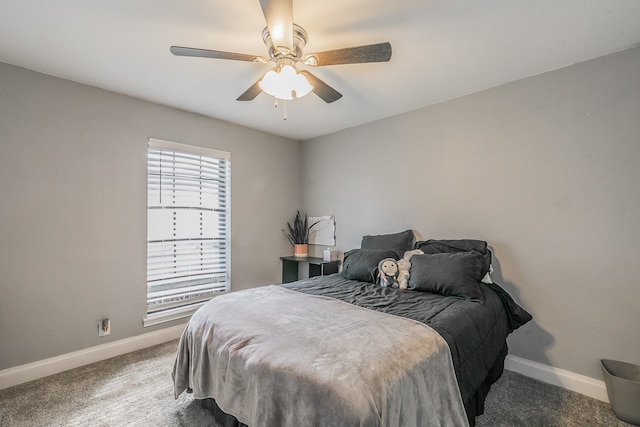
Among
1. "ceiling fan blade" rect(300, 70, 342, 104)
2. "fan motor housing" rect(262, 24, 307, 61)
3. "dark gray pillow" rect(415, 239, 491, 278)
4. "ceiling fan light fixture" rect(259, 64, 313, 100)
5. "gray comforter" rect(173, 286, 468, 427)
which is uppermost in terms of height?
"fan motor housing" rect(262, 24, 307, 61)

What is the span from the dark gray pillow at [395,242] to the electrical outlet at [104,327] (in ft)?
8.67

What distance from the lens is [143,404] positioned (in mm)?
1933

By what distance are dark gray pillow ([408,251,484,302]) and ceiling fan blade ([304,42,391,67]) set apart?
1564mm

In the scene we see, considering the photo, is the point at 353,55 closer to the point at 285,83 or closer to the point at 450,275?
the point at 285,83

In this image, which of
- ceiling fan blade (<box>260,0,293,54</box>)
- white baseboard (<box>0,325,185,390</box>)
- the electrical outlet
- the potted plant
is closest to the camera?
ceiling fan blade (<box>260,0,293,54</box>)

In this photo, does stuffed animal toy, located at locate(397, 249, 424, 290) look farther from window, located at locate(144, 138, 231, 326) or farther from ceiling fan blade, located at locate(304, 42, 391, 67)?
window, located at locate(144, 138, 231, 326)

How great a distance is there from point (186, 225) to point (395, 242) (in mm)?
2344

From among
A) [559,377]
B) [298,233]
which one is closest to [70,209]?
[298,233]

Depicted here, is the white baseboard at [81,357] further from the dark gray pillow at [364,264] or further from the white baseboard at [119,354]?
the dark gray pillow at [364,264]

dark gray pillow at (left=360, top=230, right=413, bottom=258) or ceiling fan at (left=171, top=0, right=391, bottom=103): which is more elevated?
ceiling fan at (left=171, top=0, right=391, bottom=103)

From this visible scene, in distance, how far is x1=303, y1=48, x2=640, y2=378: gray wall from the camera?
79.0 inches

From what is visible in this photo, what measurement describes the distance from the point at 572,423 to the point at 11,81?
4.70m

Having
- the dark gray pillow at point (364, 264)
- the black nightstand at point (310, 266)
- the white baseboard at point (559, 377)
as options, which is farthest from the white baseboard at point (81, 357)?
the white baseboard at point (559, 377)

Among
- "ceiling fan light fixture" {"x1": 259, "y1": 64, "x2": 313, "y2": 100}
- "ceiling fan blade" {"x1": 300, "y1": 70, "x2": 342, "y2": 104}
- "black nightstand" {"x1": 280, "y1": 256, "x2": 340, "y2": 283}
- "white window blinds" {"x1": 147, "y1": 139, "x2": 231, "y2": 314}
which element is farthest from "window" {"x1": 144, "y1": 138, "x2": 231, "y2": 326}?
"ceiling fan blade" {"x1": 300, "y1": 70, "x2": 342, "y2": 104}
